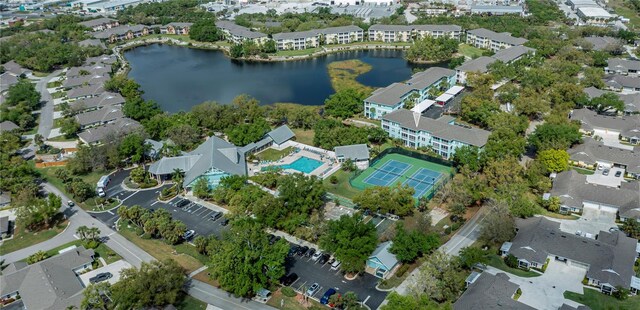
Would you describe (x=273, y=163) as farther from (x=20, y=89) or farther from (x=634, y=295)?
(x=20, y=89)

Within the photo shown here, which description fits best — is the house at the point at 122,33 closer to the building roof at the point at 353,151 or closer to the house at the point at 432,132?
the house at the point at 432,132

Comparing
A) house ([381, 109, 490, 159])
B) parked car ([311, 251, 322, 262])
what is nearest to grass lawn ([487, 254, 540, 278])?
parked car ([311, 251, 322, 262])

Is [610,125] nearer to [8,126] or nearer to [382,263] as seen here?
[382,263]

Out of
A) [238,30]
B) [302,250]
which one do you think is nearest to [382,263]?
[302,250]

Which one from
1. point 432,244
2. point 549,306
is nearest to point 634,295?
point 549,306

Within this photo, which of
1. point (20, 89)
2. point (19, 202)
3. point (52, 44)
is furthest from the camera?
point (52, 44)

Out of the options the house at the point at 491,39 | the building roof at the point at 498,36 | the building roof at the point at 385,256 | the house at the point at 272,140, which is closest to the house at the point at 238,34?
the house at the point at 491,39
